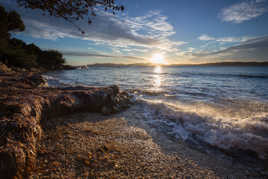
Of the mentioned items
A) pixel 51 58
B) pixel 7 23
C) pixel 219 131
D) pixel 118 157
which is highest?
pixel 7 23

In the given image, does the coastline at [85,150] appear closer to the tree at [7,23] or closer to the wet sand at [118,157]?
the wet sand at [118,157]

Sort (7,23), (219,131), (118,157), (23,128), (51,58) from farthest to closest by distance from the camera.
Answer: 1. (51,58)
2. (7,23)
3. (219,131)
4. (118,157)
5. (23,128)

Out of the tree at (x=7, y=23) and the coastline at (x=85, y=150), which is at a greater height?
the tree at (x=7, y=23)

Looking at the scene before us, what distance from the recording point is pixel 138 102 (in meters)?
6.57

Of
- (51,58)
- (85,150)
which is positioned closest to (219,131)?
(85,150)

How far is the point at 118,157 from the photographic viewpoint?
2.33m

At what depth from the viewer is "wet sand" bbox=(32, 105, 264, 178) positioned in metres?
1.97

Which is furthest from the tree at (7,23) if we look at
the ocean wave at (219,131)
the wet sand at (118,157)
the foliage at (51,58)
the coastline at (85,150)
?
the ocean wave at (219,131)

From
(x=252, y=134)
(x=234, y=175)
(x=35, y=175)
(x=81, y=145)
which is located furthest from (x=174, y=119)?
(x=35, y=175)

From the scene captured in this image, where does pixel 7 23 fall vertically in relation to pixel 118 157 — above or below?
above

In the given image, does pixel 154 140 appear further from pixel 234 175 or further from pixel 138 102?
pixel 138 102

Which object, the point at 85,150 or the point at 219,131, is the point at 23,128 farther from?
the point at 219,131

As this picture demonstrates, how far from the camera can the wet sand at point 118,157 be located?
197 centimetres

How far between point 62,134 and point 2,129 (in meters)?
1.30
